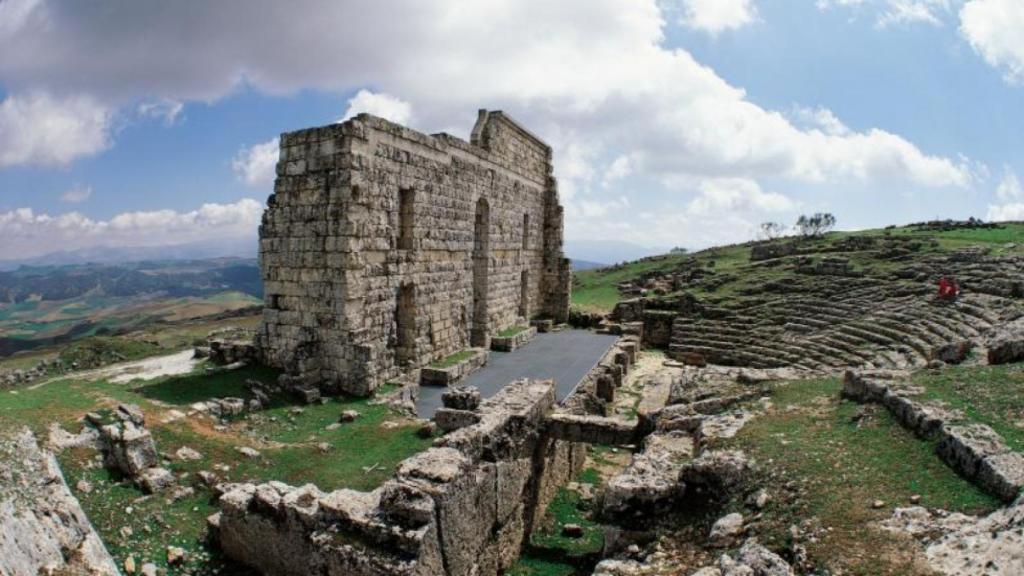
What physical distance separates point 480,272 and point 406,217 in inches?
224

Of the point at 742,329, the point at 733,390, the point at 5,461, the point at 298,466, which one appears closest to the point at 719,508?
the point at 733,390

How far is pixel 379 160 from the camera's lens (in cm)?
1461

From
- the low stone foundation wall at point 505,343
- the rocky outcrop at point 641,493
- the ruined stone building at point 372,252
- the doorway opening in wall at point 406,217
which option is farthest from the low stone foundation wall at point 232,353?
the rocky outcrop at point 641,493

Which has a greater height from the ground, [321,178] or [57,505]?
[321,178]

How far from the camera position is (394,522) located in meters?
7.54

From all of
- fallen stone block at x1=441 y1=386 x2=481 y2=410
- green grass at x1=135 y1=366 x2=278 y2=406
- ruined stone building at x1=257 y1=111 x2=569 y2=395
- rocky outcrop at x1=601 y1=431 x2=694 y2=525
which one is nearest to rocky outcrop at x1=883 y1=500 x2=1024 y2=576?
rocky outcrop at x1=601 y1=431 x2=694 y2=525

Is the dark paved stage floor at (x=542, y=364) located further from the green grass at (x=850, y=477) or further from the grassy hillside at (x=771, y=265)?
the grassy hillside at (x=771, y=265)

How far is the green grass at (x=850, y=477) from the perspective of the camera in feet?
17.9

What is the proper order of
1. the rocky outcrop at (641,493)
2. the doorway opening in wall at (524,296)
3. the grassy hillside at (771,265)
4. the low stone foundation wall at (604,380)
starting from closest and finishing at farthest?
the rocky outcrop at (641,493) → the low stone foundation wall at (604,380) → the doorway opening in wall at (524,296) → the grassy hillside at (771,265)

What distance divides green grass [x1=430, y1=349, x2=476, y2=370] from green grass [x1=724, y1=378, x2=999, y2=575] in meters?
9.47

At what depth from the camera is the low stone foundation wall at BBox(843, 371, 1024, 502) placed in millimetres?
5867

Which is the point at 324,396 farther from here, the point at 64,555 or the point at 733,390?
the point at 733,390

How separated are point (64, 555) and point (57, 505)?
822mm

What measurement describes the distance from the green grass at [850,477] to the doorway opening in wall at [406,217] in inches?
398
